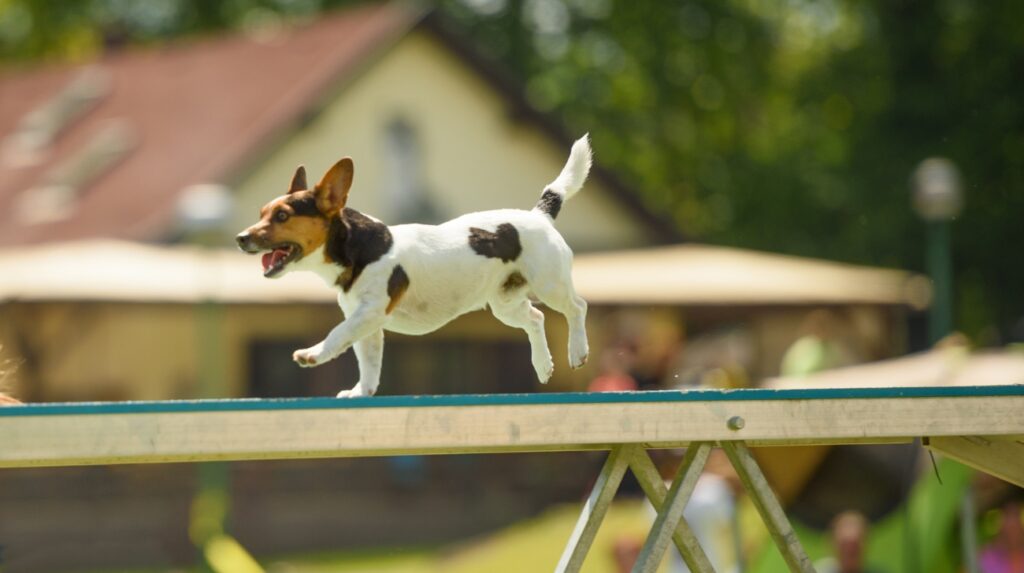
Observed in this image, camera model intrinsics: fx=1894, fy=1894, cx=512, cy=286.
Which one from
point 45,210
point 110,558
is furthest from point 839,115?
point 110,558

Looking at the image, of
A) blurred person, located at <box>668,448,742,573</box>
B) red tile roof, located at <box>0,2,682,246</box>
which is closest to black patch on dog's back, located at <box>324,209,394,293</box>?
blurred person, located at <box>668,448,742,573</box>

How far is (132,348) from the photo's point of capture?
22.8m

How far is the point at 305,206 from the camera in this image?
5.21 meters

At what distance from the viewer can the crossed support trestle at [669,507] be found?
17.2 ft

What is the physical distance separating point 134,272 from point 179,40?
19384 mm

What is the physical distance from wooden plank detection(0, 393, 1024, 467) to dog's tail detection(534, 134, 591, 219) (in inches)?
34.9

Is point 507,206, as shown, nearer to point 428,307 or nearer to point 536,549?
point 536,549

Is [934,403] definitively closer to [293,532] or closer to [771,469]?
[771,469]

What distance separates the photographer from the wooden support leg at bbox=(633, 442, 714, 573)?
5.21 metres

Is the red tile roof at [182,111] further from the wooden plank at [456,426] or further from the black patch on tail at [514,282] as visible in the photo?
the wooden plank at [456,426]

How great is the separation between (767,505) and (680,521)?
0.26 meters

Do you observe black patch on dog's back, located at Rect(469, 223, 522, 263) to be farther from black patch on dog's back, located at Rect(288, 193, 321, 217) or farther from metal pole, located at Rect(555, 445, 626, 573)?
metal pole, located at Rect(555, 445, 626, 573)

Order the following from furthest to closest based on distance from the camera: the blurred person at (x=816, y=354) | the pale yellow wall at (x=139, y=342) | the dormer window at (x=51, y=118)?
the dormer window at (x=51, y=118) → the pale yellow wall at (x=139, y=342) → the blurred person at (x=816, y=354)

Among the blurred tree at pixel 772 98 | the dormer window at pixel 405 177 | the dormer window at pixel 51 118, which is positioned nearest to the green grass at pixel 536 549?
the dormer window at pixel 405 177
